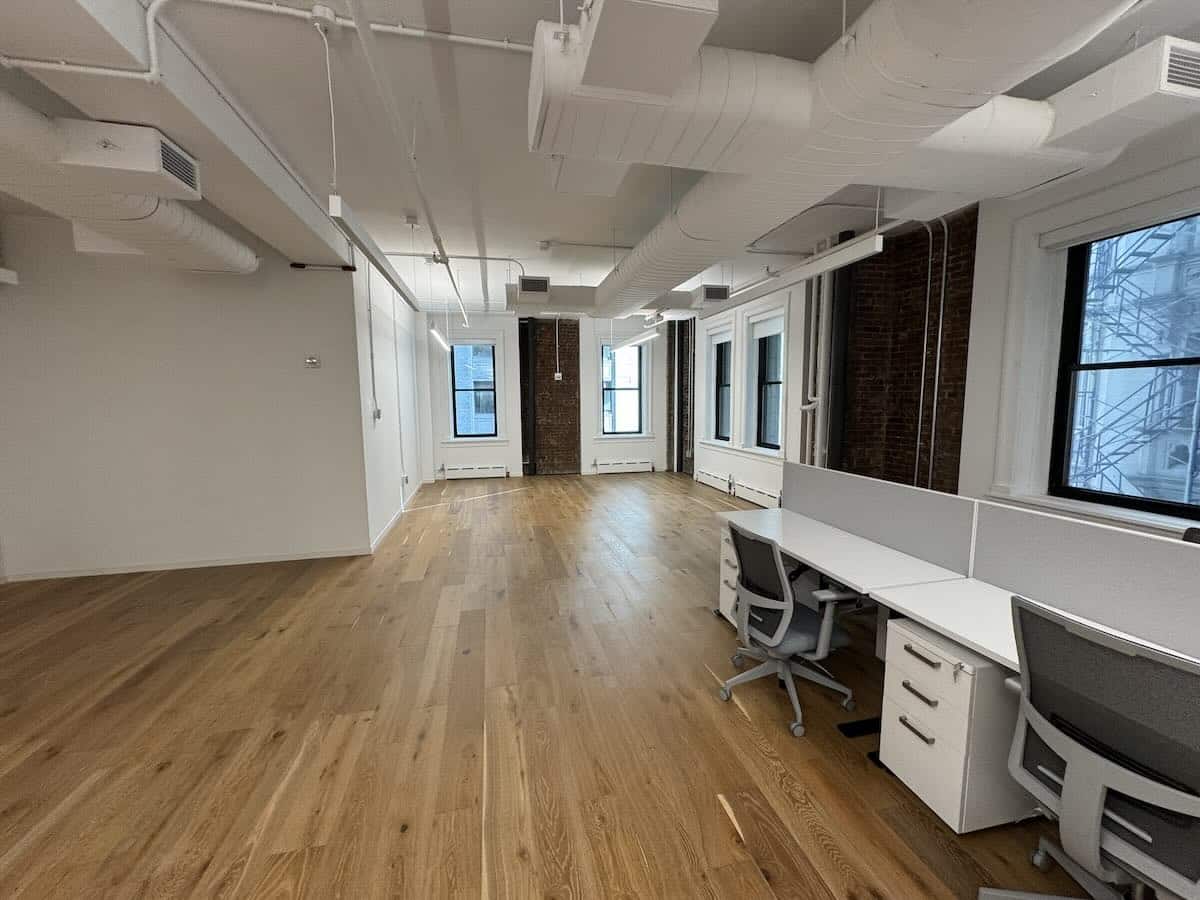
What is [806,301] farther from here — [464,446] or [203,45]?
[464,446]

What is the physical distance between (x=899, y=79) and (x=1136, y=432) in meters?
3.00

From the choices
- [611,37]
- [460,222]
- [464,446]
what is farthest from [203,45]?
[464,446]

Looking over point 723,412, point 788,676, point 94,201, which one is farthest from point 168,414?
point 723,412

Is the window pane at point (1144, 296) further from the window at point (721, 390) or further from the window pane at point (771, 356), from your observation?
the window at point (721, 390)

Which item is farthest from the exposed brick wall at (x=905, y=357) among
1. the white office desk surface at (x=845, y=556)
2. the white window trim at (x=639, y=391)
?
the white window trim at (x=639, y=391)

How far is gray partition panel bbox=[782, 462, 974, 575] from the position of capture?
2.32 m

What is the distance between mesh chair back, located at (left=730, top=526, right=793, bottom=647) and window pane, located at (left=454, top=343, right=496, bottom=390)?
710 centimetres

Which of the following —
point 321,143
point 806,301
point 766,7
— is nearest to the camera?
point 766,7

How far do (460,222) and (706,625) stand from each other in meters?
3.83

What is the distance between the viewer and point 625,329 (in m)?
8.99

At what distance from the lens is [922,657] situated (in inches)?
70.0

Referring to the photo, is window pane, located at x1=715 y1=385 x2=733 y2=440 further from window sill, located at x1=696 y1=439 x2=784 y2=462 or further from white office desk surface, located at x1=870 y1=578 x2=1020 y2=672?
white office desk surface, located at x1=870 y1=578 x2=1020 y2=672

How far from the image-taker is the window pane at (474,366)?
343 inches

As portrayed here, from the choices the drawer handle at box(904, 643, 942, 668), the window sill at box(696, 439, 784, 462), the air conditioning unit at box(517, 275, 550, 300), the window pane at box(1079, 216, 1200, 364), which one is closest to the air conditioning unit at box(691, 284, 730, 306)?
the air conditioning unit at box(517, 275, 550, 300)
